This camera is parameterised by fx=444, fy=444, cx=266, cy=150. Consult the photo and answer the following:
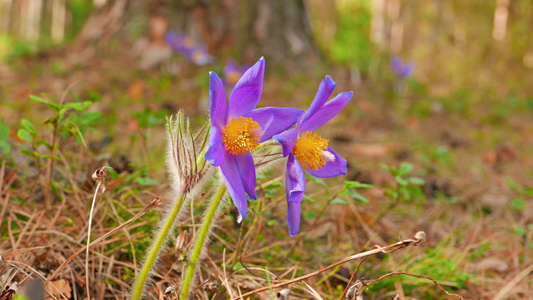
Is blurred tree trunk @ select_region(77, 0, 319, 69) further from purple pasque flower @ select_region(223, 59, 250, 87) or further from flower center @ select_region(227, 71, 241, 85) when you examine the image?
flower center @ select_region(227, 71, 241, 85)

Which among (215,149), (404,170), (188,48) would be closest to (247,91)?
(215,149)

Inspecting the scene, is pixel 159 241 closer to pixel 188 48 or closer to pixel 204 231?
pixel 204 231

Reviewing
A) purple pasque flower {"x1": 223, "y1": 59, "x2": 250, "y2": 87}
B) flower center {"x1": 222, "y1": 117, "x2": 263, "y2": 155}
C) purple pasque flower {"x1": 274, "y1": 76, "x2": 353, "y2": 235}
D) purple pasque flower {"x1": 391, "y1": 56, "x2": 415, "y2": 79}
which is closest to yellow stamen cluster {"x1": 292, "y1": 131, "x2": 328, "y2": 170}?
purple pasque flower {"x1": 274, "y1": 76, "x2": 353, "y2": 235}

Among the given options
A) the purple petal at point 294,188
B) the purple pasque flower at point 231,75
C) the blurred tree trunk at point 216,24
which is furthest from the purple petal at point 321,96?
the blurred tree trunk at point 216,24

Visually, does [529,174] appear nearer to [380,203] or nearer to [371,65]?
[380,203]

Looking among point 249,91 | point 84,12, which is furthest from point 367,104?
point 84,12

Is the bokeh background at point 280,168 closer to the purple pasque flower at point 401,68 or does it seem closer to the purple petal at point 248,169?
the purple pasque flower at point 401,68

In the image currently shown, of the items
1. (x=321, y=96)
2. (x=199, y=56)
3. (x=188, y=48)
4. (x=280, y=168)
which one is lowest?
(x=280, y=168)
